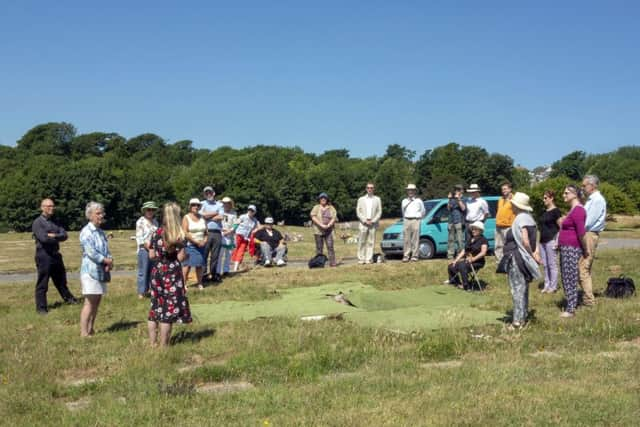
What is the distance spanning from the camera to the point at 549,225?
10.9m

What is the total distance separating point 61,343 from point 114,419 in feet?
11.1

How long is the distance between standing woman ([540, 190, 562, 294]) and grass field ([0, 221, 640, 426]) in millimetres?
1248

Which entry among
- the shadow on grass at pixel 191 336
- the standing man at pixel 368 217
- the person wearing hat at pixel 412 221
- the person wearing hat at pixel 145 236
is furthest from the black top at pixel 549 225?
the person wearing hat at pixel 145 236

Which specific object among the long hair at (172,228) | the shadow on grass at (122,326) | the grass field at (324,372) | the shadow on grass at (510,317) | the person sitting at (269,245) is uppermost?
the long hair at (172,228)

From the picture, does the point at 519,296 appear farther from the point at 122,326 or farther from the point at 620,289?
the point at 122,326

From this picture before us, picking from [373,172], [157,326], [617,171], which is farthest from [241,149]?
[157,326]

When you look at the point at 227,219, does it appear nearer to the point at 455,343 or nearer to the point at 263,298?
the point at 263,298

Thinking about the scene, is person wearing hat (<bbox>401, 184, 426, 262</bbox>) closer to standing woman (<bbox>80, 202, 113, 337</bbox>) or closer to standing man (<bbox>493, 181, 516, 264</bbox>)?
standing man (<bbox>493, 181, 516, 264</bbox>)

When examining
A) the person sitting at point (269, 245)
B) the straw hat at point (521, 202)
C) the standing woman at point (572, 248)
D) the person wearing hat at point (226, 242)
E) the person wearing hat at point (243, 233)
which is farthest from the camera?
the person sitting at point (269, 245)

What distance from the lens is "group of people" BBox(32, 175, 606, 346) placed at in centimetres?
743

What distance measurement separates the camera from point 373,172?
9631cm

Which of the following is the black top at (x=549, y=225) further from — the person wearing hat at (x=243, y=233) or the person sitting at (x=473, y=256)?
the person wearing hat at (x=243, y=233)

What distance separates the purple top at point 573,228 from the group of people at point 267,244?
1cm

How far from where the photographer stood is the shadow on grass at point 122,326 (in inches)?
345
